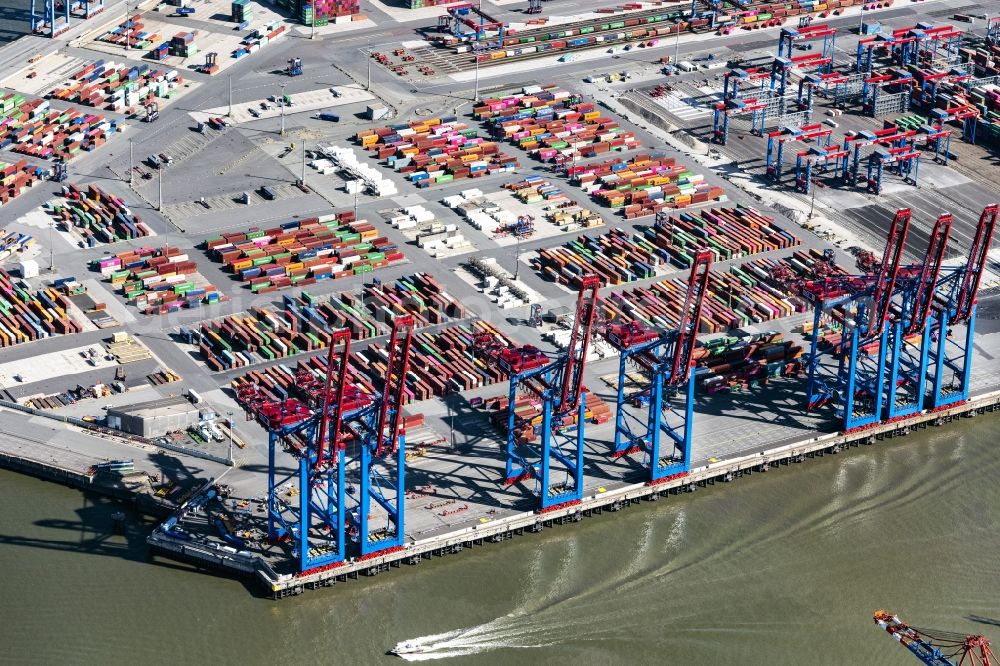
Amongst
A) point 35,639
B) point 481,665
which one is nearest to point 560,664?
point 481,665

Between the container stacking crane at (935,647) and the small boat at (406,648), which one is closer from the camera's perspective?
the container stacking crane at (935,647)

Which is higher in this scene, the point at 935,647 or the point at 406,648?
the point at 935,647

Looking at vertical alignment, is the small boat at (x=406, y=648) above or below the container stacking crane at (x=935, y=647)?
below

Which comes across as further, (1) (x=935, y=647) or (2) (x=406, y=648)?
(2) (x=406, y=648)

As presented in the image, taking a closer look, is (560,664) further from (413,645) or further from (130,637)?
(130,637)
